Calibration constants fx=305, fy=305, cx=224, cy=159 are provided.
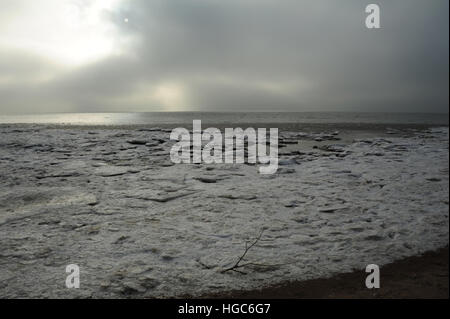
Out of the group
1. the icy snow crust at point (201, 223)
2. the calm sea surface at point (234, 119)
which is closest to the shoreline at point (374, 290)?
the icy snow crust at point (201, 223)

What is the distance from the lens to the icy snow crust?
3285mm

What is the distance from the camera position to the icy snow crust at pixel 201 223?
129 inches

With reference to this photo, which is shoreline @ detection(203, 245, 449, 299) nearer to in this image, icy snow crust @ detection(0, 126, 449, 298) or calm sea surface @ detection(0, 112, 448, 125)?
icy snow crust @ detection(0, 126, 449, 298)

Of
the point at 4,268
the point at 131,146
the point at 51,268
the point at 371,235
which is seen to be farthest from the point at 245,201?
the point at 131,146

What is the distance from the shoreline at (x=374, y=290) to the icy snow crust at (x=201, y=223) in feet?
0.40

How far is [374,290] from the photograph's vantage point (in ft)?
9.56

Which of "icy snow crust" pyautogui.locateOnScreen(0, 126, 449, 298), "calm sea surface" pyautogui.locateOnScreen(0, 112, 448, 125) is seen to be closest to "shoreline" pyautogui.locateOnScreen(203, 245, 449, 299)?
"icy snow crust" pyautogui.locateOnScreen(0, 126, 449, 298)

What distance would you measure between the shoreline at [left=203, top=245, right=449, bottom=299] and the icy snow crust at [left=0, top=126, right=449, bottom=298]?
120mm
